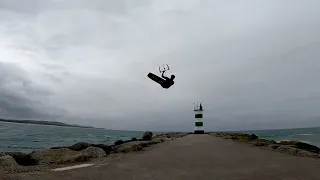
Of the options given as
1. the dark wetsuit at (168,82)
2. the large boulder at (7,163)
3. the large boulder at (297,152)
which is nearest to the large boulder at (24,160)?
the large boulder at (7,163)

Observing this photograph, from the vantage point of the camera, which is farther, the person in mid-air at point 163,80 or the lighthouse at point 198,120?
the lighthouse at point 198,120

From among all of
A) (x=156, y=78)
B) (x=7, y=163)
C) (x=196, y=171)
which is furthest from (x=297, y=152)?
(x=7, y=163)

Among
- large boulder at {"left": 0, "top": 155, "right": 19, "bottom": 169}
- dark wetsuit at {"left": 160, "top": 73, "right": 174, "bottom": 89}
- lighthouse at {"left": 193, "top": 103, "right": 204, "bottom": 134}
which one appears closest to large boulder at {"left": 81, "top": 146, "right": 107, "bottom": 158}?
large boulder at {"left": 0, "top": 155, "right": 19, "bottom": 169}

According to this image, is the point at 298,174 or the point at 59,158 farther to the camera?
the point at 59,158

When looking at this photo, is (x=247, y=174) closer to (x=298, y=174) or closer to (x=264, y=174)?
(x=264, y=174)

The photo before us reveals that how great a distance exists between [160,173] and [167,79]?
10.4 m

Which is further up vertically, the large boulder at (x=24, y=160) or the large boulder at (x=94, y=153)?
the large boulder at (x=94, y=153)

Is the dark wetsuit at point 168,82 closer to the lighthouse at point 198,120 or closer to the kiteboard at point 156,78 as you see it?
the kiteboard at point 156,78

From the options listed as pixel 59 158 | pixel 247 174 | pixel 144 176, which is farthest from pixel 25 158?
pixel 247 174

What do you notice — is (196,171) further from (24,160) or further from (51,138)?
(51,138)

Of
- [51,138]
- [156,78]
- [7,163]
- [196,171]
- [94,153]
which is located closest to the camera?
[196,171]

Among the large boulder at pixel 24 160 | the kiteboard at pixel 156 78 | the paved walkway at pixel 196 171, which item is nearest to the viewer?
the paved walkway at pixel 196 171

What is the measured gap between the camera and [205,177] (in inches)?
303

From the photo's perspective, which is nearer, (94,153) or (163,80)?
(94,153)
